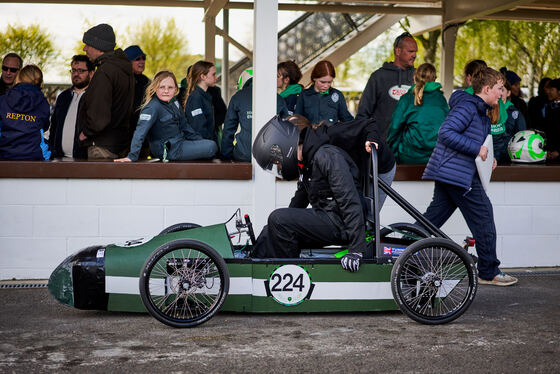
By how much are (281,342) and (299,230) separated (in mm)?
911

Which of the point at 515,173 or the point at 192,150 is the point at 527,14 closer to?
the point at 515,173

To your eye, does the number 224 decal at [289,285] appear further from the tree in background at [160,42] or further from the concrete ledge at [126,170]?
the tree in background at [160,42]

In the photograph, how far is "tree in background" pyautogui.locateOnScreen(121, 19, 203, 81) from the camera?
37219 millimetres

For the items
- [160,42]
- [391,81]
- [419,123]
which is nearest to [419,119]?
[419,123]

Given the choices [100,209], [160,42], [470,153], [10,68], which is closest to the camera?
[470,153]

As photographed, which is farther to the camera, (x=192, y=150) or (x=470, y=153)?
(x=192, y=150)

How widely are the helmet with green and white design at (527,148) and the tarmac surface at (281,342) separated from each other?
2.31m

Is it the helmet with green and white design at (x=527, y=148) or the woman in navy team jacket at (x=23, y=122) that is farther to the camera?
the helmet with green and white design at (x=527, y=148)

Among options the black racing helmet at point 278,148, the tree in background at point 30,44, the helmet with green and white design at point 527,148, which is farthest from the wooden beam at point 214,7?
the tree in background at point 30,44

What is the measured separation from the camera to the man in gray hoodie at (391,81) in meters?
8.77

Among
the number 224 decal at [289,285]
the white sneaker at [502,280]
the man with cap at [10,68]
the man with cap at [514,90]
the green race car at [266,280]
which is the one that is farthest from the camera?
the man with cap at [514,90]

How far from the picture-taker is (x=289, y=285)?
18.7ft

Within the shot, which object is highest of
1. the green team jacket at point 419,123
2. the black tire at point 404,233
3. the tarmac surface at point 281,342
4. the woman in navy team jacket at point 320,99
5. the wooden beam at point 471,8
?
the wooden beam at point 471,8

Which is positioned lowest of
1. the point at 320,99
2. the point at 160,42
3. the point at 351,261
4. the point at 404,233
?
the point at 351,261
